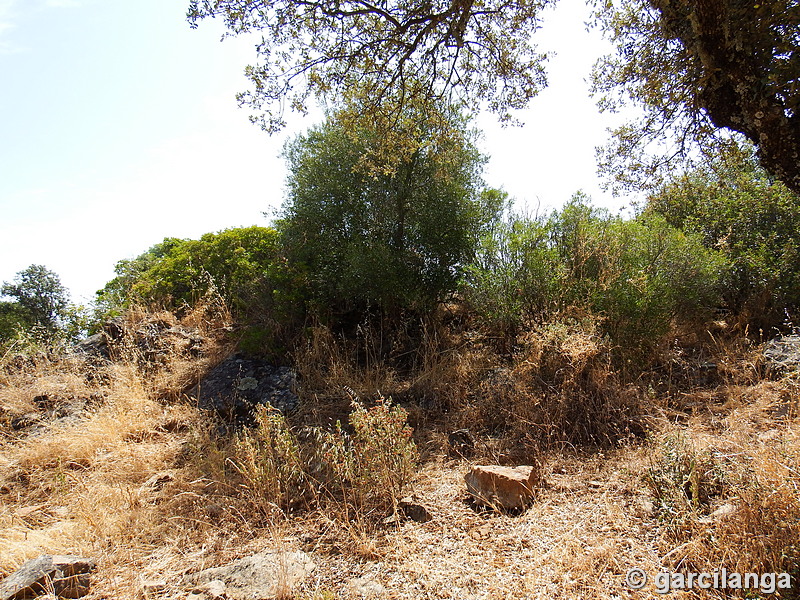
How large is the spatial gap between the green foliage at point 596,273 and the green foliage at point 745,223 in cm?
54

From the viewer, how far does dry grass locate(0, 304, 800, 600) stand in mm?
2695

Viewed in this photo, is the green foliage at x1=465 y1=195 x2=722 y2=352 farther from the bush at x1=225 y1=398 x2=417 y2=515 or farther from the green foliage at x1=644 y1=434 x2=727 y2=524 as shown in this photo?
the bush at x1=225 y1=398 x2=417 y2=515

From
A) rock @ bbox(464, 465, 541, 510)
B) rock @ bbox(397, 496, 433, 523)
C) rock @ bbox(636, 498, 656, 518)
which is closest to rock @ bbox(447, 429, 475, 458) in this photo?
rock @ bbox(464, 465, 541, 510)

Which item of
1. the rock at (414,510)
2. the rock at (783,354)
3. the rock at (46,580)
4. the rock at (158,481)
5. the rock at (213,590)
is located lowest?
the rock at (213,590)

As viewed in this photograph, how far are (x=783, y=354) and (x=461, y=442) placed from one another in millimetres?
3703

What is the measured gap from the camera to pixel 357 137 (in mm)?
6633

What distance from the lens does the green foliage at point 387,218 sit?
673cm

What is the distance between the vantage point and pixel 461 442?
4699mm

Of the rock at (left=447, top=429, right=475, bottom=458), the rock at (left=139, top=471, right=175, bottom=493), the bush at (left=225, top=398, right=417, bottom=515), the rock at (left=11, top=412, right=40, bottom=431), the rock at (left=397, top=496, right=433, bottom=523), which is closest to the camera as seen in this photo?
the rock at (left=397, top=496, right=433, bottom=523)

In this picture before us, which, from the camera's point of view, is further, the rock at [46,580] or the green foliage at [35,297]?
the green foliage at [35,297]

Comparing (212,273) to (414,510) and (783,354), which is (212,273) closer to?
(414,510)

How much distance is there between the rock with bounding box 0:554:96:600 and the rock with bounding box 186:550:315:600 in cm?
67

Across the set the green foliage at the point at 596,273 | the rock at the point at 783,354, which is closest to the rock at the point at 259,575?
the green foliage at the point at 596,273

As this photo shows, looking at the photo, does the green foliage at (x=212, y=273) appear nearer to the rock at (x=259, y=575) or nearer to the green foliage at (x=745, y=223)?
the rock at (x=259, y=575)
